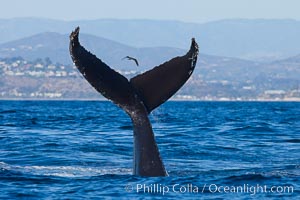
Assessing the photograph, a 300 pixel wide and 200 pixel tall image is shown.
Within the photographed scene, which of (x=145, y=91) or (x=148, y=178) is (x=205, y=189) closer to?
(x=148, y=178)

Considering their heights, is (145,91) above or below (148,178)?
above

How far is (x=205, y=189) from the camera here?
1172 centimetres

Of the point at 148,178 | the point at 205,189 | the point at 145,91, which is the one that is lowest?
the point at 205,189

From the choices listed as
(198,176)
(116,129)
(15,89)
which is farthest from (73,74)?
(198,176)

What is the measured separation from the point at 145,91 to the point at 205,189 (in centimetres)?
152

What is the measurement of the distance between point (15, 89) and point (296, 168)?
168m

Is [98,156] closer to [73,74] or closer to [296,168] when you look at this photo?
[296,168]

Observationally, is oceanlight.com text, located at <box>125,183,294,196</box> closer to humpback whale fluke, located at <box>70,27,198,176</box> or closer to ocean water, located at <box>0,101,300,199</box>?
ocean water, located at <box>0,101,300,199</box>

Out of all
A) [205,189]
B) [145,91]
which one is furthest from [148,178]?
[145,91]

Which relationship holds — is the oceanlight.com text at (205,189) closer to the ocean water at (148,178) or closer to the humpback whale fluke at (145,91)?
the ocean water at (148,178)

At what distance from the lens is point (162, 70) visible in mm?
11633

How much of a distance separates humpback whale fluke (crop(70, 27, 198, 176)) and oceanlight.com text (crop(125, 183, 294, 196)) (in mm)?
332

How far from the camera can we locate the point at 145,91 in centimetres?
1179

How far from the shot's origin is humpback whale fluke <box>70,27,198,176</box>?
1129 cm
